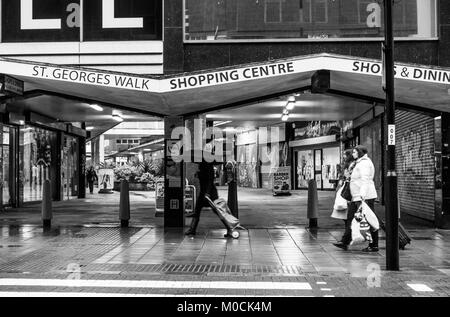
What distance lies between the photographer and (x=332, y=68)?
38.0 feet

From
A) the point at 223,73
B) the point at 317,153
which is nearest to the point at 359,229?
the point at 223,73

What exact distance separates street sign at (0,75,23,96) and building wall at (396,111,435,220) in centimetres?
936

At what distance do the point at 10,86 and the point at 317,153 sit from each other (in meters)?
25.8

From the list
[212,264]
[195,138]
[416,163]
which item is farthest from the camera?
[195,138]

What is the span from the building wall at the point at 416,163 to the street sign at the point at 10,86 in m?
9.36

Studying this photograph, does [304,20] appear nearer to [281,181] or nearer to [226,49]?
[226,49]

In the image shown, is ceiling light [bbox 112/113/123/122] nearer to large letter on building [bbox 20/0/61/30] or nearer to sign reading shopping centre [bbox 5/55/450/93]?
large letter on building [bbox 20/0/61/30]

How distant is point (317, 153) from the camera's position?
3588 cm

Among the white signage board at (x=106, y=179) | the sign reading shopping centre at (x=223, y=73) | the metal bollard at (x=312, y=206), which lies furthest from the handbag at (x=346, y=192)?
the white signage board at (x=106, y=179)

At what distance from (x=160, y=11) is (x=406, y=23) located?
587 centimetres

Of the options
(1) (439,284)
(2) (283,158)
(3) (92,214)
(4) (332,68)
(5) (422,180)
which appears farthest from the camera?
(2) (283,158)

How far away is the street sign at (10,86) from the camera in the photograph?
1179 cm
